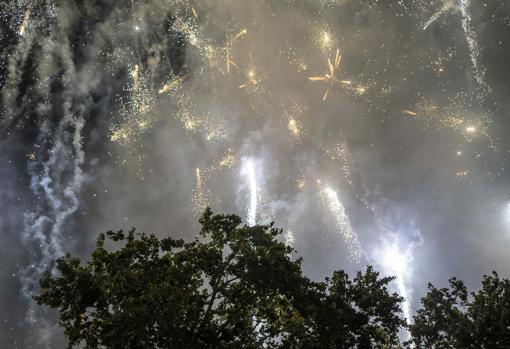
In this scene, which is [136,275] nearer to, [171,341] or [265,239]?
[171,341]

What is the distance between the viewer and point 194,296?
18.8 meters

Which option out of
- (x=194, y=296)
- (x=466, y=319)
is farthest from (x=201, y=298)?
(x=466, y=319)

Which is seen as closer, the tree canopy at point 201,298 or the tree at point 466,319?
the tree canopy at point 201,298

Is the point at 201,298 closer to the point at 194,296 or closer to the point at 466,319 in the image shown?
the point at 194,296

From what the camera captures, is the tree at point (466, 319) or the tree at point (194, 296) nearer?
the tree at point (194, 296)

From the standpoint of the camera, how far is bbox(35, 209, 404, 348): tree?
55.5ft

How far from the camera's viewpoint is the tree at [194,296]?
1692 centimetres

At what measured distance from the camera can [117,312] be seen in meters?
16.8

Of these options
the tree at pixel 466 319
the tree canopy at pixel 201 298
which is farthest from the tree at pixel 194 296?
the tree at pixel 466 319

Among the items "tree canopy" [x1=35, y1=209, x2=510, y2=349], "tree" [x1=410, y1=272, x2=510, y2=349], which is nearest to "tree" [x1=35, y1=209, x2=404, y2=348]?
"tree canopy" [x1=35, y1=209, x2=510, y2=349]

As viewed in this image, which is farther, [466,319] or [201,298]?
[466,319]

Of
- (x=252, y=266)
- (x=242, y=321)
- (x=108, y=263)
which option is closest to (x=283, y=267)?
(x=252, y=266)

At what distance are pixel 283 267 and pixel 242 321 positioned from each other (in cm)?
355

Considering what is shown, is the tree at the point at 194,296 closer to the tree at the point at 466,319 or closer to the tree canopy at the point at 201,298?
the tree canopy at the point at 201,298
